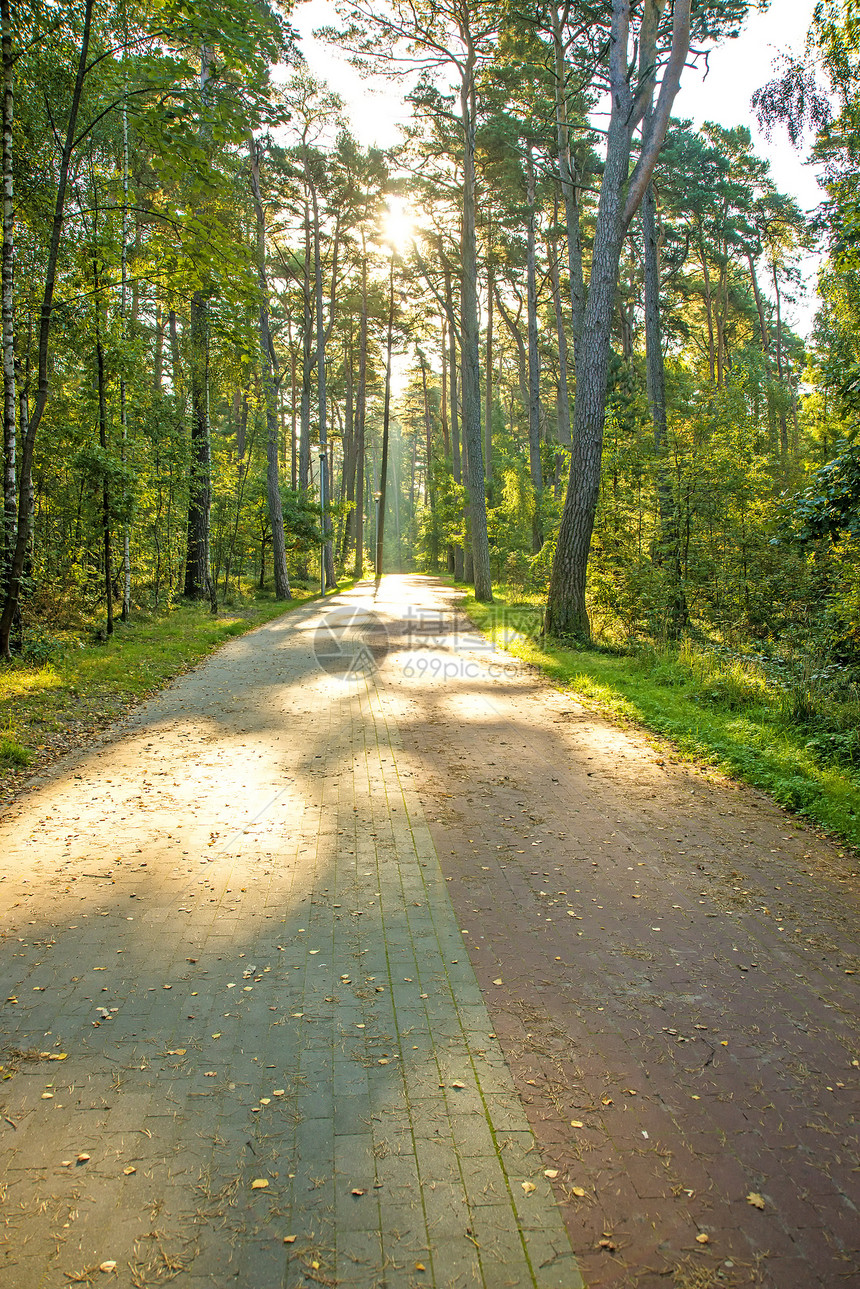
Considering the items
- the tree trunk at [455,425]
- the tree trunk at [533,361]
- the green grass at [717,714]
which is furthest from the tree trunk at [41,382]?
the tree trunk at [455,425]

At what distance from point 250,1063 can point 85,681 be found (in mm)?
7734

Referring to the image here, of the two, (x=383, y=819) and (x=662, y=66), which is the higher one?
(x=662, y=66)

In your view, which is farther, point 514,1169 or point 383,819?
point 383,819

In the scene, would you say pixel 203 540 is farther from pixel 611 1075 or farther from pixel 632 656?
pixel 611 1075

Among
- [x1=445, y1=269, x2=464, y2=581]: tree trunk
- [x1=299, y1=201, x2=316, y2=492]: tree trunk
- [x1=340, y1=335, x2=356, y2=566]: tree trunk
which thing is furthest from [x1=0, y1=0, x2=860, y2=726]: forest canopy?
[x1=340, y1=335, x2=356, y2=566]: tree trunk

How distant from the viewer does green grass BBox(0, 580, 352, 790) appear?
22.9 feet

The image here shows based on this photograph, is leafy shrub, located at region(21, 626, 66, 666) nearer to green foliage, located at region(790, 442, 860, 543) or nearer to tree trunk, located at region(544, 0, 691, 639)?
tree trunk, located at region(544, 0, 691, 639)

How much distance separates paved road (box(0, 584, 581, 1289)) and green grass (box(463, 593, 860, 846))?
305cm

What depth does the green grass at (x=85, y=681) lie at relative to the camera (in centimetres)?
698

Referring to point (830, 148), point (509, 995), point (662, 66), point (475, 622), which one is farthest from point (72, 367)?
point (830, 148)

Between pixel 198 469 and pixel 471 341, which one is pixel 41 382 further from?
pixel 471 341

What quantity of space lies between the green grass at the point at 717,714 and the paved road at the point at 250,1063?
10.0ft

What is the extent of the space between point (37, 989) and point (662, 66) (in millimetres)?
15343

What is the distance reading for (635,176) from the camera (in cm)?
1191
